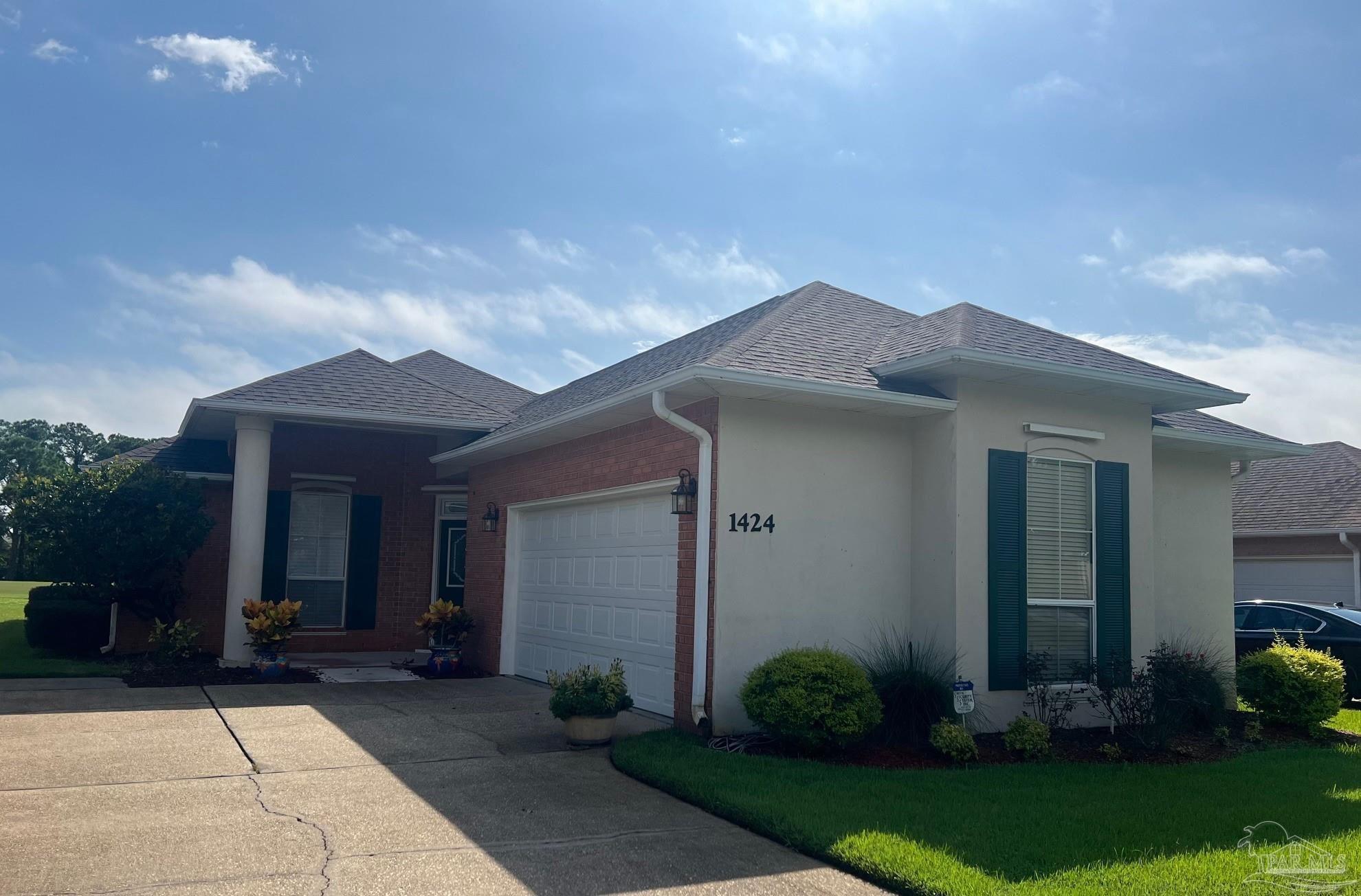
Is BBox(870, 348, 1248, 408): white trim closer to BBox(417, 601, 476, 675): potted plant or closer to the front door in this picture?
BBox(417, 601, 476, 675): potted plant

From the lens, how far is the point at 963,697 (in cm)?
902

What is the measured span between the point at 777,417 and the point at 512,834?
485cm

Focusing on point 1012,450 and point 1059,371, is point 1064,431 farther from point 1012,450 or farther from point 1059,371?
point 1059,371

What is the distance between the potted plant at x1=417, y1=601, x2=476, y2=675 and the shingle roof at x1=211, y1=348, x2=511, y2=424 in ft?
9.25

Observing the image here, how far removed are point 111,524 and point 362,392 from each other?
3.82 m

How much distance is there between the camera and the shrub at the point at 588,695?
8844 millimetres

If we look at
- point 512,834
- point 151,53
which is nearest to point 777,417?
point 512,834

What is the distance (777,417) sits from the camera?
9711 mm

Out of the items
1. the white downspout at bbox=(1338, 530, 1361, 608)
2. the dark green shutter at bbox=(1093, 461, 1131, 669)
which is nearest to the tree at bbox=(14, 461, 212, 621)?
the dark green shutter at bbox=(1093, 461, 1131, 669)

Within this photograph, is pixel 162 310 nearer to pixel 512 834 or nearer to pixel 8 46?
pixel 8 46

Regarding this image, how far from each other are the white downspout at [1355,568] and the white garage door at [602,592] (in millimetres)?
15455

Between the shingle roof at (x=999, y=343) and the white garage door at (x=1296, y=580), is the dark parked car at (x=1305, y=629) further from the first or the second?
the white garage door at (x=1296, y=580)

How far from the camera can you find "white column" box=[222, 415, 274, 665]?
45.7ft

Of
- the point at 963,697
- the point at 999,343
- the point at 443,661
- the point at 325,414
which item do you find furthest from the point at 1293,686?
the point at 325,414
